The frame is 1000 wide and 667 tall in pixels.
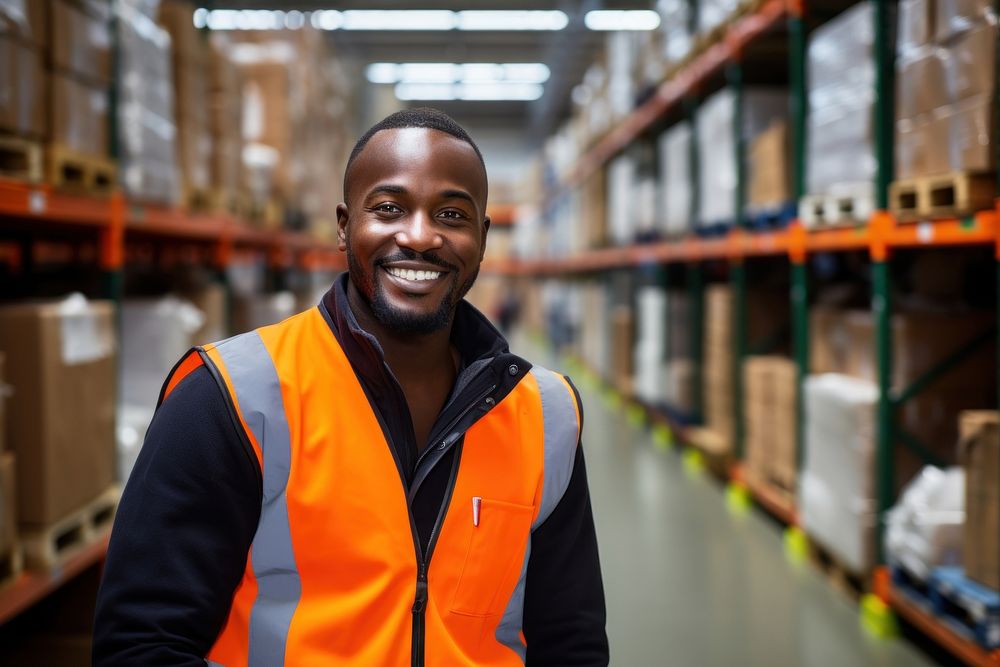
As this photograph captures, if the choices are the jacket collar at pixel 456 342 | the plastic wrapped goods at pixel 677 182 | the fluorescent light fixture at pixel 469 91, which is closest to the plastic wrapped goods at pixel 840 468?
the jacket collar at pixel 456 342

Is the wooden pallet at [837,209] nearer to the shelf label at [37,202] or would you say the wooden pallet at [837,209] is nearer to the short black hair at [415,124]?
the short black hair at [415,124]

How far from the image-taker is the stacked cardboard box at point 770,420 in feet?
16.8

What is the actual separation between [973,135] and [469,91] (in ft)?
59.8

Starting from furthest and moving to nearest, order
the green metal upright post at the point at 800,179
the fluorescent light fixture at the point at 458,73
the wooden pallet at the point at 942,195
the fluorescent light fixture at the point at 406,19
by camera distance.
Result: the fluorescent light fixture at the point at 458,73 → the fluorescent light fixture at the point at 406,19 → the green metal upright post at the point at 800,179 → the wooden pallet at the point at 942,195

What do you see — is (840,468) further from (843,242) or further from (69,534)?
(69,534)

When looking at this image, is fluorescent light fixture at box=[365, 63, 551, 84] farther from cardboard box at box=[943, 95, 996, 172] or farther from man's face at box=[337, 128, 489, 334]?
man's face at box=[337, 128, 489, 334]

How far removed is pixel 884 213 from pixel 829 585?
1.80 meters

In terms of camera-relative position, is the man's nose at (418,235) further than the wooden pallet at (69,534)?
No

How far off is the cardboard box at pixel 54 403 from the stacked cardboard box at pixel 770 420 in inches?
144

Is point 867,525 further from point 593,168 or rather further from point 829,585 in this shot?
point 593,168

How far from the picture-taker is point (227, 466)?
1.41 metres

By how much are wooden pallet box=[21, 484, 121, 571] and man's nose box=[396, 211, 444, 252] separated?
6.38ft

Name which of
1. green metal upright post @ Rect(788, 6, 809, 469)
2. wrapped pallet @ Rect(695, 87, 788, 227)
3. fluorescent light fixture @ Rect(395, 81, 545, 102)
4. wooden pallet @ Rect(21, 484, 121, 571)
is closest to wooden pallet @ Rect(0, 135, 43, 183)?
wooden pallet @ Rect(21, 484, 121, 571)

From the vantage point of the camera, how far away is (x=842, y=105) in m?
4.29
